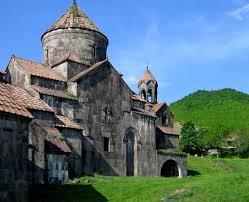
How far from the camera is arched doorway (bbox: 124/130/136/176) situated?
2894 centimetres

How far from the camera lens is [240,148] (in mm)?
52125

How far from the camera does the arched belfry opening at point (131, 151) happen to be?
2895cm

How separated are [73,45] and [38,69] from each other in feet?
11.4

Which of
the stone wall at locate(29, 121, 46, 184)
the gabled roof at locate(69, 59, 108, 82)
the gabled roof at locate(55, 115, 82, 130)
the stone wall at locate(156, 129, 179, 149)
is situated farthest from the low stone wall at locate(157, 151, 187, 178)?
the stone wall at locate(29, 121, 46, 184)

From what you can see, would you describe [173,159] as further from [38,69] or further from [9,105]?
[9,105]

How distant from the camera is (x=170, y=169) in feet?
109

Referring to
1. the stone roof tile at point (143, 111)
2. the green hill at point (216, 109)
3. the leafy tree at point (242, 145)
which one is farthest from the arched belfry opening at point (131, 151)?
the green hill at point (216, 109)

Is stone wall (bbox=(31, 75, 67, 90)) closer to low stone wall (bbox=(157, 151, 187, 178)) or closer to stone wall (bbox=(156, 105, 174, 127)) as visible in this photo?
low stone wall (bbox=(157, 151, 187, 178))

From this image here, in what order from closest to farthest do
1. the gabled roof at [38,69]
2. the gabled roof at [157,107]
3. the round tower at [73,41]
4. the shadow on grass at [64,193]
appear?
1. the shadow on grass at [64,193]
2. the gabled roof at [38,69]
3. the round tower at [73,41]
4. the gabled roof at [157,107]

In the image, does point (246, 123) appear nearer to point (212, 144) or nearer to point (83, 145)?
point (212, 144)

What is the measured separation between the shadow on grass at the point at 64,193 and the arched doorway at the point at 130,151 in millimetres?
8673

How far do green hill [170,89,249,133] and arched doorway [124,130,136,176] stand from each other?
30.9 meters

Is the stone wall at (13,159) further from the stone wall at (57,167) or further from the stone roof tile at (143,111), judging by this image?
the stone roof tile at (143,111)

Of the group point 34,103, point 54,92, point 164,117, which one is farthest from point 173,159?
point 34,103
